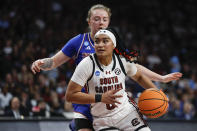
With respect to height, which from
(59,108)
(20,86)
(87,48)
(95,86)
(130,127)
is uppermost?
(87,48)

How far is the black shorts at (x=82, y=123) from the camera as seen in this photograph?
12.6 ft

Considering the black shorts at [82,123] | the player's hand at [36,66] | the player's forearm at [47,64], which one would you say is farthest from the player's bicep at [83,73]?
the player's forearm at [47,64]

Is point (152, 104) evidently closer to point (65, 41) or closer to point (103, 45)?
A: point (103, 45)

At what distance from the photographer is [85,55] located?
4.21m

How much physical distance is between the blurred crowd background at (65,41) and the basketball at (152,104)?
1.96 metres

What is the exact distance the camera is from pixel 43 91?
8.91 metres

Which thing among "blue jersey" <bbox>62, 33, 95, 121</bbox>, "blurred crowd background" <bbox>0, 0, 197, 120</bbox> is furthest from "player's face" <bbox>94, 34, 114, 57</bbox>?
"blurred crowd background" <bbox>0, 0, 197, 120</bbox>

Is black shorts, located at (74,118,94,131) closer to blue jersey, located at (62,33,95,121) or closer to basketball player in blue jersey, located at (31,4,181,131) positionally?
basketball player in blue jersey, located at (31,4,181,131)

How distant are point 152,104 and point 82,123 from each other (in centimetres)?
84

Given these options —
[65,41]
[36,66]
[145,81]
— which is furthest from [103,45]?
[65,41]

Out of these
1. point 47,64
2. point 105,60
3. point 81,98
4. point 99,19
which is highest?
point 99,19

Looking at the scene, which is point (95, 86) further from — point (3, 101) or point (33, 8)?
point (33, 8)

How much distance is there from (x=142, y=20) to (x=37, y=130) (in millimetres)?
10631

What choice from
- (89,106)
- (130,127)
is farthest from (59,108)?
(130,127)
